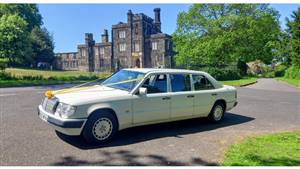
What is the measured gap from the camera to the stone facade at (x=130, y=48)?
65000 mm

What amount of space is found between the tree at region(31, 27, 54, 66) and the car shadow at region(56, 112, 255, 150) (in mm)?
62623

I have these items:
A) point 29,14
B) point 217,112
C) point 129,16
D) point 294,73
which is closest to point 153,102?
point 217,112

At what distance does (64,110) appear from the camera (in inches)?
209

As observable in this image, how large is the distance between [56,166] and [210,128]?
14.2 ft

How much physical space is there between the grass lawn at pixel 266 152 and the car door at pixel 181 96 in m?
1.71

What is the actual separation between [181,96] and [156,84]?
2.55 ft

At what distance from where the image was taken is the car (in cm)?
536

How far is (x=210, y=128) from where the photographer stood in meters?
7.17

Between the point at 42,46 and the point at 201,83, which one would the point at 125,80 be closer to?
the point at 201,83

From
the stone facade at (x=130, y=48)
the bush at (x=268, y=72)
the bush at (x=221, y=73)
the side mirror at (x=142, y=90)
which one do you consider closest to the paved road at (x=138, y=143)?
the side mirror at (x=142, y=90)

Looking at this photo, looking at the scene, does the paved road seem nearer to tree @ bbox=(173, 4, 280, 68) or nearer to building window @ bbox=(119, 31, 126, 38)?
tree @ bbox=(173, 4, 280, 68)

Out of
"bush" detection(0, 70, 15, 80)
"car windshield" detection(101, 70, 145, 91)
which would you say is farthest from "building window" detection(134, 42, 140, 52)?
"car windshield" detection(101, 70, 145, 91)

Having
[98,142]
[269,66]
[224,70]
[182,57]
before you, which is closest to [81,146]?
[98,142]

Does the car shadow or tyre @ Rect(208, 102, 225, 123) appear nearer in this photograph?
the car shadow
